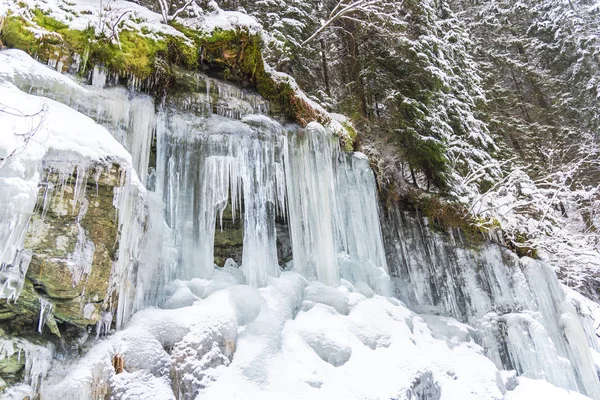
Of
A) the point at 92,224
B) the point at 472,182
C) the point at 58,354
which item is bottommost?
the point at 58,354

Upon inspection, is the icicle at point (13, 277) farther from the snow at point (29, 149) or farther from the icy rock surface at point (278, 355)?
the icy rock surface at point (278, 355)

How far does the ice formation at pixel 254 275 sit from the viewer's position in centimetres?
362

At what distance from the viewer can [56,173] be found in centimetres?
361

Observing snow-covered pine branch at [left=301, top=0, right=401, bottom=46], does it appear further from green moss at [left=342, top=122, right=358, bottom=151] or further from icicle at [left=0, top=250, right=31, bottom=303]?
icicle at [left=0, top=250, right=31, bottom=303]

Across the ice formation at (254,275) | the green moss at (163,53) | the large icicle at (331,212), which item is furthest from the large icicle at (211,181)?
the green moss at (163,53)

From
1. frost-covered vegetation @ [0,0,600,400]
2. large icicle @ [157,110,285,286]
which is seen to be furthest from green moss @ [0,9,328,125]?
large icicle @ [157,110,285,286]

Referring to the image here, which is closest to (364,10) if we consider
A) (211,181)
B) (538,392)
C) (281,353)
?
(211,181)

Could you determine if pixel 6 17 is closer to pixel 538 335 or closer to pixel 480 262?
pixel 480 262

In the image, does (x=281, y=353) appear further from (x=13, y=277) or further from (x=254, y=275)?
(x=13, y=277)

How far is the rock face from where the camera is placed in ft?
11.0

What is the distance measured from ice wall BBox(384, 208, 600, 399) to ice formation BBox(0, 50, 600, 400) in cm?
3

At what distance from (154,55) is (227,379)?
4.56 m

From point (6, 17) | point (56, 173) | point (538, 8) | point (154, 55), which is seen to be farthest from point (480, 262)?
point (538, 8)

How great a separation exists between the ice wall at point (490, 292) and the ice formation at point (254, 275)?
3 cm
